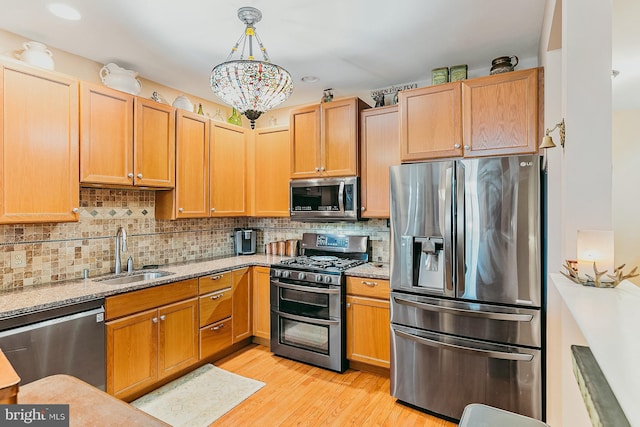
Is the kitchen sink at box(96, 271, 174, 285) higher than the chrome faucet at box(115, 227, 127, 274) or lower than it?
lower

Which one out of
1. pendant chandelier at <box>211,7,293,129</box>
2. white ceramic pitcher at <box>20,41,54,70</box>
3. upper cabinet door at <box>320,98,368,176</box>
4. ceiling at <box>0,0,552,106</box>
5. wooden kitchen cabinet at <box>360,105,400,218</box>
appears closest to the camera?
pendant chandelier at <box>211,7,293,129</box>

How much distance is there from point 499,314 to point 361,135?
186 cm

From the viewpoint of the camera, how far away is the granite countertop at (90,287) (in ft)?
6.63

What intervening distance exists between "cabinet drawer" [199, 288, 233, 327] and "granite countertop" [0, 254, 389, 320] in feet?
0.70

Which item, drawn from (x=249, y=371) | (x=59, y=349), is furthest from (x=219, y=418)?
(x=59, y=349)

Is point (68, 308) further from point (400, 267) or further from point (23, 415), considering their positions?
point (400, 267)

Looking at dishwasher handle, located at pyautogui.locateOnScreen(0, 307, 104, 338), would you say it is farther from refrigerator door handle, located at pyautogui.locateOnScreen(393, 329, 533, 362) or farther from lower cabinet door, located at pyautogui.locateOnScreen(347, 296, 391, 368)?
refrigerator door handle, located at pyautogui.locateOnScreen(393, 329, 533, 362)

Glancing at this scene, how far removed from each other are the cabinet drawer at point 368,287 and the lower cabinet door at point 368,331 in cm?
4

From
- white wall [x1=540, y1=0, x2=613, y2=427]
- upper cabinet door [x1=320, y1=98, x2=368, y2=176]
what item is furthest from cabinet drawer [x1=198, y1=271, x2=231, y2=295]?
white wall [x1=540, y1=0, x2=613, y2=427]

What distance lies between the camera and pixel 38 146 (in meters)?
2.25

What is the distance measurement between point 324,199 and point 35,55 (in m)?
2.38

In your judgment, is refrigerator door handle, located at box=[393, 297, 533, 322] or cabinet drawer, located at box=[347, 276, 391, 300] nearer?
refrigerator door handle, located at box=[393, 297, 533, 322]

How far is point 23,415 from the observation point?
2.82ft

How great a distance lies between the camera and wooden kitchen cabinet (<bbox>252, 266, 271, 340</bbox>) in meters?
3.45
